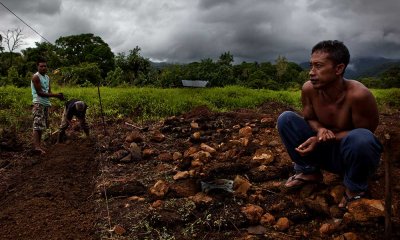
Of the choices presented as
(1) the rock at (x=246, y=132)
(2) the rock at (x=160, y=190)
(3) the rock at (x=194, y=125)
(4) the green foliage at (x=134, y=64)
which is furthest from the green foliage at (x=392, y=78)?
(2) the rock at (x=160, y=190)

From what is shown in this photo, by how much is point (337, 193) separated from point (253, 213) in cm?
61

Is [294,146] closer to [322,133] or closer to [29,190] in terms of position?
[322,133]

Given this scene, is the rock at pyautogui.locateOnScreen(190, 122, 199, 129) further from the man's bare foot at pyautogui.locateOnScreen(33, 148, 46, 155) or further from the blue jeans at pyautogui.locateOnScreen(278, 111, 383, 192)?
the blue jeans at pyautogui.locateOnScreen(278, 111, 383, 192)

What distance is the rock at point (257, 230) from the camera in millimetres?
2346

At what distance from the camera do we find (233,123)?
554cm

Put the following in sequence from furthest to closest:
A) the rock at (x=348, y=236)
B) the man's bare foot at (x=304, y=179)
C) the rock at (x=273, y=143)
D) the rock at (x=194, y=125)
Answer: the rock at (x=194, y=125)
the rock at (x=273, y=143)
the man's bare foot at (x=304, y=179)
the rock at (x=348, y=236)

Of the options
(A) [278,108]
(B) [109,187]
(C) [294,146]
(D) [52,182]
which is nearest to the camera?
(C) [294,146]

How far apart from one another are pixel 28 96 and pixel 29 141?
3.41 m

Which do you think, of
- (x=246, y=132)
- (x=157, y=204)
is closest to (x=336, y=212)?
(x=157, y=204)

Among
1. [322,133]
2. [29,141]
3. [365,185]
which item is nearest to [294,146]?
[322,133]

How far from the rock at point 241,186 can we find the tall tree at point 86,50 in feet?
108

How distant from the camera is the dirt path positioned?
8.61ft

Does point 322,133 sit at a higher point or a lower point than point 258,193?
higher

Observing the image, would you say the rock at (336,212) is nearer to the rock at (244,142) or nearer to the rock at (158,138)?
the rock at (244,142)
